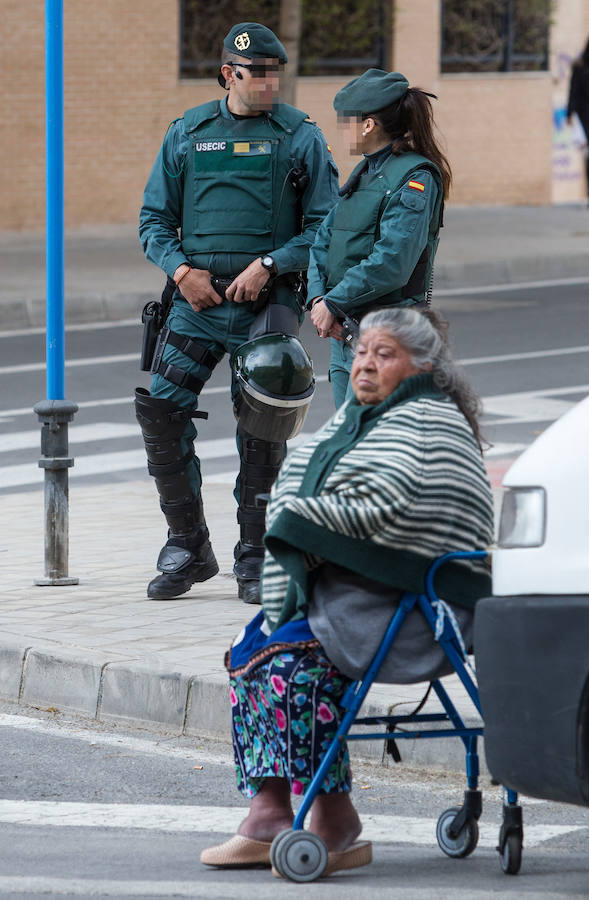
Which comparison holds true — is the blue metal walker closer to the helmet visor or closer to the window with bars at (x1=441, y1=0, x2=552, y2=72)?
the helmet visor

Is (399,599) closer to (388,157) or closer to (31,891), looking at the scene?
(31,891)

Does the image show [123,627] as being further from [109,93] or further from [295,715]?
[109,93]

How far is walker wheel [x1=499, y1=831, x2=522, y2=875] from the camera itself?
163 inches

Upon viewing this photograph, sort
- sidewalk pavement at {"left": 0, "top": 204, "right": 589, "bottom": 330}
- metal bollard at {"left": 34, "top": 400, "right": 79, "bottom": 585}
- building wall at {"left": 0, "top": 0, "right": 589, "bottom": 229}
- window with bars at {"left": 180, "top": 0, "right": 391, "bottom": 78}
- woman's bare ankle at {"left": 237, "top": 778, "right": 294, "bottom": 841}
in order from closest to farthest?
woman's bare ankle at {"left": 237, "top": 778, "right": 294, "bottom": 841}, metal bollard at {"left": 34, "top": 400, "right": 79, "bottom": 585}, sidewalk pavement at {"left": 0, "top": 204, "right": 589, "bottom": 330}, building wall at {"left": 0, "top": 0, "right": 589, "bottom": 229}, window with bars at {"left": 180, "top": 0, "right": 391, "bottom": 78}

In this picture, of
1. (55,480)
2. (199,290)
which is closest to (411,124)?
(199,290)

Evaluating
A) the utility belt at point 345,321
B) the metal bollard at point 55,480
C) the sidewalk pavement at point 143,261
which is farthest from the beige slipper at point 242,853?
the sidewalk pavement at point 143,261

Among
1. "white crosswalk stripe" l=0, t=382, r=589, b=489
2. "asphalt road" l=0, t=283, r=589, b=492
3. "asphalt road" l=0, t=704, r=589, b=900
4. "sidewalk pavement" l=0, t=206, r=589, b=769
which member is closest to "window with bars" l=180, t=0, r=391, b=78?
"asphalt road" l=0, t=283, r=589, b=492

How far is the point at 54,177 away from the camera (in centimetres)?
688

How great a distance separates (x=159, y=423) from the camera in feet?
21.9

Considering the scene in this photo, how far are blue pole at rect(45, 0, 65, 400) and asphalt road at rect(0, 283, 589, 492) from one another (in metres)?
2.20

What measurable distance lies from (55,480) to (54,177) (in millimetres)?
1163

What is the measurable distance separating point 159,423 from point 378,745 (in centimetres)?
186

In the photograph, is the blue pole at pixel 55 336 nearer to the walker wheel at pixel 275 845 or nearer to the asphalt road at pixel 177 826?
the asphalt road at pixel 177 826

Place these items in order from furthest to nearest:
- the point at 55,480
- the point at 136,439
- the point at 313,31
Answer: the point at 313,31
the point at 136,439
the point at 55,480
